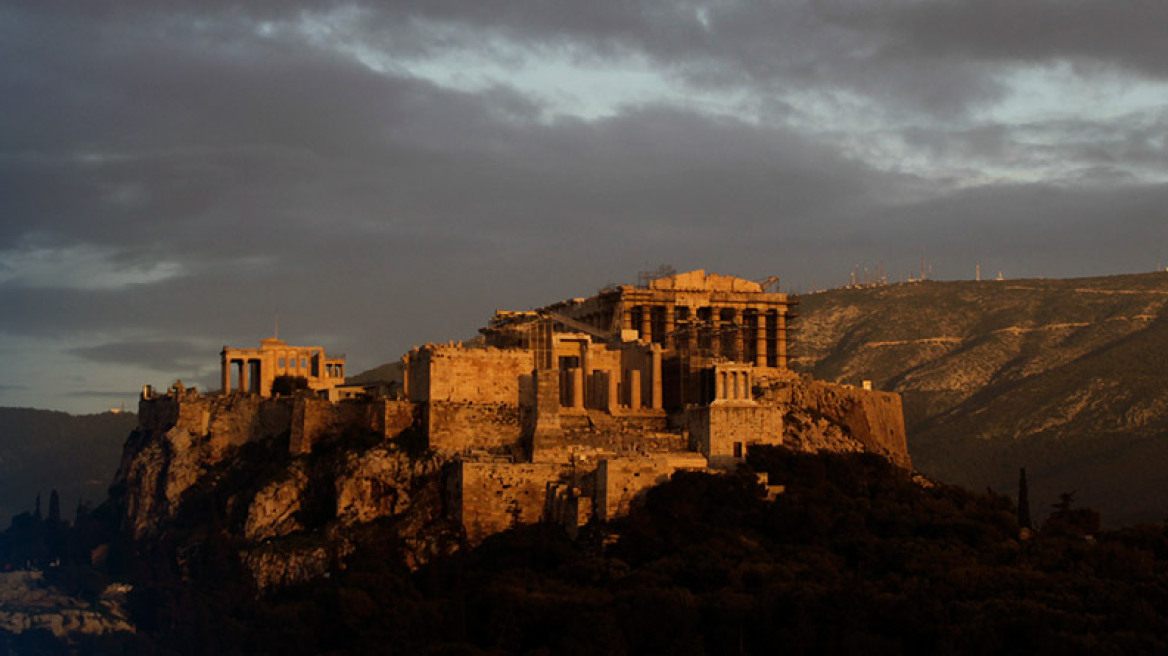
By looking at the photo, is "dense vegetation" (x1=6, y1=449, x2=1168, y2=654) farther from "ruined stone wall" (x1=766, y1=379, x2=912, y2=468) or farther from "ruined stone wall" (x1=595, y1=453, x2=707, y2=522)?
"ruined stone wall" (x1=766, y1=379, x2=912, y2=468)

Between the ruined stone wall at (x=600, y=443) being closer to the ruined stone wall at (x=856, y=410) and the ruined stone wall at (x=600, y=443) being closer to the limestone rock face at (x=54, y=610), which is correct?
the ruined stone wall at (x=856, y=410)

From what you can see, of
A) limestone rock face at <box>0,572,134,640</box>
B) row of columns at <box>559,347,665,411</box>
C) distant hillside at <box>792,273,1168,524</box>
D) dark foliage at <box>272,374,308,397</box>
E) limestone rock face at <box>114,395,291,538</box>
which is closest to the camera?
row of columns at <box>559,347,665,411</box>

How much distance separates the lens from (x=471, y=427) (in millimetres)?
102312

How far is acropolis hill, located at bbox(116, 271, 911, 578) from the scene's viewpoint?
97125mm

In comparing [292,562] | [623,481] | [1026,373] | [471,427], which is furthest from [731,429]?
[1026,373]

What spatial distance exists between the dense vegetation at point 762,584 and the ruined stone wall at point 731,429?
1.51 m

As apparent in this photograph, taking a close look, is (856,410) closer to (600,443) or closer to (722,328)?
(722,328)

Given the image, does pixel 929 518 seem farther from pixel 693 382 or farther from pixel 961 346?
pixel 961 346

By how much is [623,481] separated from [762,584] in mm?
8985

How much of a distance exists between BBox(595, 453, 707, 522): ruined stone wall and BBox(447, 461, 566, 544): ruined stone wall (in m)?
3.04

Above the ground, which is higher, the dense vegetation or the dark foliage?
the dark foliage

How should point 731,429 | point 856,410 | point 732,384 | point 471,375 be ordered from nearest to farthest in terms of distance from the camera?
point 731,429, point 471,375, point 732,384, point 856,410

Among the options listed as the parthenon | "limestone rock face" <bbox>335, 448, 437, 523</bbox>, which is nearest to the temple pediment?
the parthenon

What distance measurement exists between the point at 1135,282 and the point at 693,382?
95409 mm
